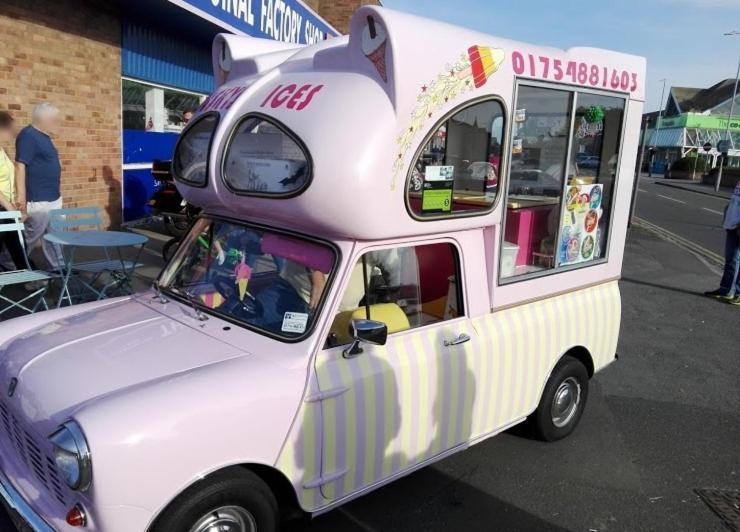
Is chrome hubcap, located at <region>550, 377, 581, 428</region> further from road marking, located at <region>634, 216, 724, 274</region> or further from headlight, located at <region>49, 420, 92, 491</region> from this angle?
road marking, located at <region>634, 216, 724, 274</region>

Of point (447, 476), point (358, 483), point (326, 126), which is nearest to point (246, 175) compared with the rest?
point (326, 126)

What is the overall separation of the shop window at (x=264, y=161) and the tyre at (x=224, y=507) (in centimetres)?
130

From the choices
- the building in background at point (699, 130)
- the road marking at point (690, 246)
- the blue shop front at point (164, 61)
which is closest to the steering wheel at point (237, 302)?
the blue shop front at point (164, 61)

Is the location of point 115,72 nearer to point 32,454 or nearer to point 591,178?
point 591,178

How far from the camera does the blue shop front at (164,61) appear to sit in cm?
896

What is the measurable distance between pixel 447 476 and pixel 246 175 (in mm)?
2192

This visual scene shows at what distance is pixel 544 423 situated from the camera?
4070 mm

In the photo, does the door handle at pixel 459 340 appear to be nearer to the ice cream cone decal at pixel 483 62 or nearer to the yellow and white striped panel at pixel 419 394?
the yellow and white striped panel at pixel 419 394

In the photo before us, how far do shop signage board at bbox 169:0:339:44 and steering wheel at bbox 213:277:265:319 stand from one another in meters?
5.93

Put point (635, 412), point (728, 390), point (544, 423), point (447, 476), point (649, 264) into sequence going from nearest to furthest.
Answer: point (447, 476) → point (544, 423) → point (635, 412) → point (728, 390) → point (649, 264)

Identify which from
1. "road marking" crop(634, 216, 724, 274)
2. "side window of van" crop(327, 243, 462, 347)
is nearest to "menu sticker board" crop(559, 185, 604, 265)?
"side window of van" crop(327, 243, 462, 347)

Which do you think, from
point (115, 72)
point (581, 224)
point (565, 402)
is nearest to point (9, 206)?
point (115, 72)

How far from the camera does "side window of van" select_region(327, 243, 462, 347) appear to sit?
9.55 feet

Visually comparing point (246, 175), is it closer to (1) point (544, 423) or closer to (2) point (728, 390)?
(1) point (544, 423)
